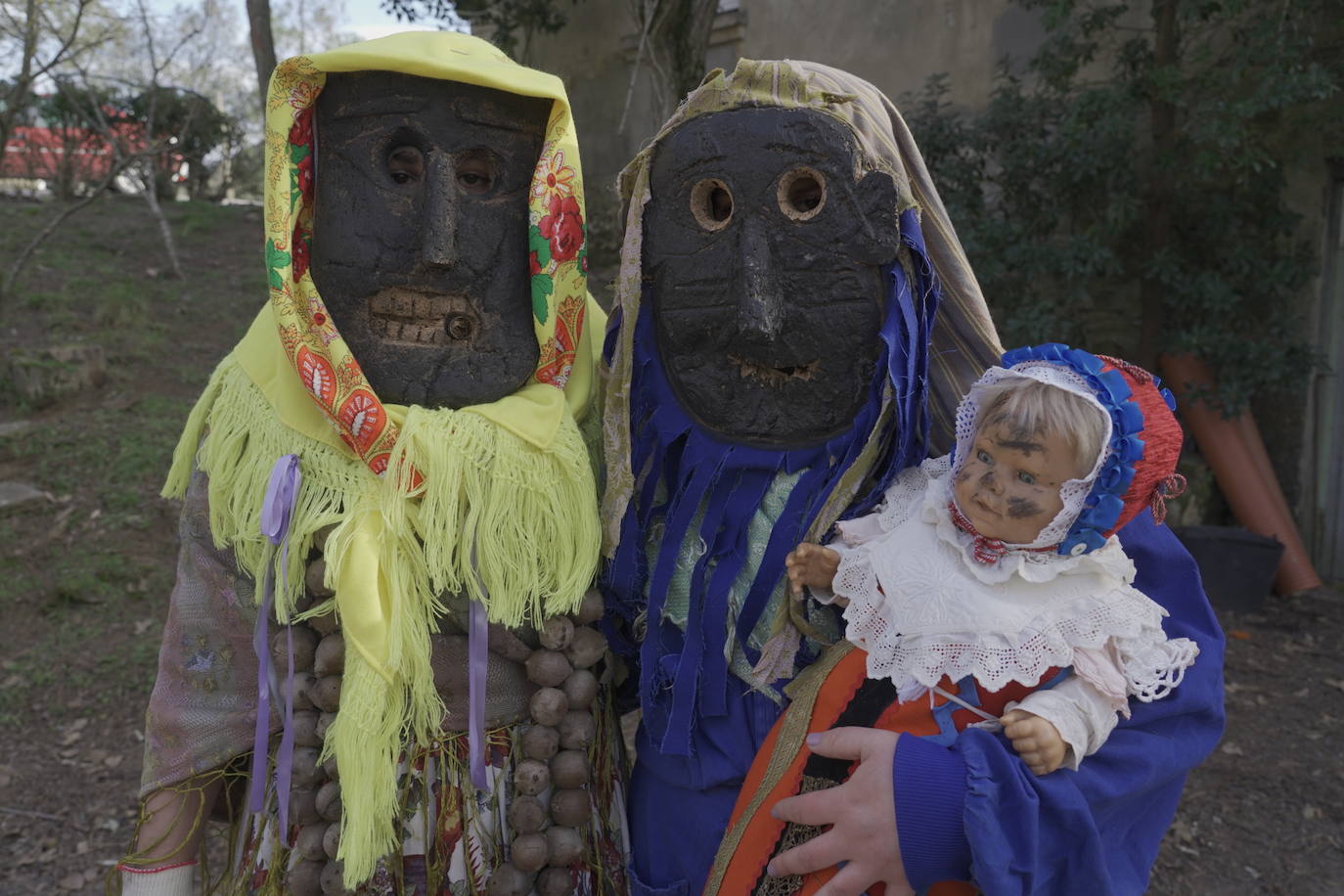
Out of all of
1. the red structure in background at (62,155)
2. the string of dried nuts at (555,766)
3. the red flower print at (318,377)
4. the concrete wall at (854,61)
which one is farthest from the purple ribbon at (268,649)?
the red structure in background at (62,155)

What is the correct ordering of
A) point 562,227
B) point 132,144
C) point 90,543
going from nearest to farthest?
point 562,227 → point 90,543 → point 132,144

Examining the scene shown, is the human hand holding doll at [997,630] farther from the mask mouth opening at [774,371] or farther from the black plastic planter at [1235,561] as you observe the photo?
the black plastic planter at [1235,561]

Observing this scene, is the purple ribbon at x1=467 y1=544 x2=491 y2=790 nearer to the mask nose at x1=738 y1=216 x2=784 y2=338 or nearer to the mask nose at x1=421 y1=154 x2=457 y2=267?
the mask nose at x1=421 y1=154 x2=457 y2=267

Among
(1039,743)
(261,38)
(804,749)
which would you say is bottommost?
(804,749)

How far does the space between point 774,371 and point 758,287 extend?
14 centimetres

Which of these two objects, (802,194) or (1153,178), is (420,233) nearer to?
(802,194)

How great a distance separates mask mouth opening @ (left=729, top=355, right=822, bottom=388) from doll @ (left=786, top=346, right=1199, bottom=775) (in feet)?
0.81

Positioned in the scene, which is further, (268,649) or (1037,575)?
(268,649)

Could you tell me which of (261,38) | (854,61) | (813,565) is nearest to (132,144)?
(261,38)

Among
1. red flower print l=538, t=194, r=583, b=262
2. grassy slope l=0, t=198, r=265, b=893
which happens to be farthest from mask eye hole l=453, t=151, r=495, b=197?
grassy slope l=0, t=198, r=265, b=893

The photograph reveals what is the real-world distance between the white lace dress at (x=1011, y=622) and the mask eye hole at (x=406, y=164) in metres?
0.89

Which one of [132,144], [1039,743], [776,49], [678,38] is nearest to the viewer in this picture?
[1039,743]

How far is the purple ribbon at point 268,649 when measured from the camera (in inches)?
60.2

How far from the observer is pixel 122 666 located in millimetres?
4102
